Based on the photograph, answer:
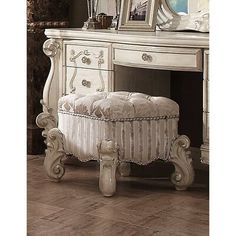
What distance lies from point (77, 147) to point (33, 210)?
18.5 inches

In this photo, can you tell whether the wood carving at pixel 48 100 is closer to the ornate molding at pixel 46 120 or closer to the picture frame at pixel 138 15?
the ornate molding at pixel 46 120

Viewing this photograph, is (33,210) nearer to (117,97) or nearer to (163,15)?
(117,97)

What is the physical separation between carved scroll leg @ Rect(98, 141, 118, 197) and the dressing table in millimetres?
463

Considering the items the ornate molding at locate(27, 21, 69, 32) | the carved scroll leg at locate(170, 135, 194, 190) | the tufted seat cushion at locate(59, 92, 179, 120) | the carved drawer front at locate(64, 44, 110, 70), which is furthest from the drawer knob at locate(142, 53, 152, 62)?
the ornate molding at locate(27, 21, 69, 32)

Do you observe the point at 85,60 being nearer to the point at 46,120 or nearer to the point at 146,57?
the point at 46,120

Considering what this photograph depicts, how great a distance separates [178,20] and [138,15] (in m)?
0.25

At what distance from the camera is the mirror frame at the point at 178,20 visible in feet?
11.8

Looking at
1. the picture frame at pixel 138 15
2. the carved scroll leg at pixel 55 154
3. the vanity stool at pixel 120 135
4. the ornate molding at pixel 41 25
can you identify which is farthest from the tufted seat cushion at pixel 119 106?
the ornate molding at pixel 41 25

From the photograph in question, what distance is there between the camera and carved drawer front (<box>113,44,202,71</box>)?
3.04m

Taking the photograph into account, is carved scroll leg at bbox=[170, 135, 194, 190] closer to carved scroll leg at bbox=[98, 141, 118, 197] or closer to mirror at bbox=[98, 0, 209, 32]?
carved scroll leg at bbox=[98, 141, 118, 197]

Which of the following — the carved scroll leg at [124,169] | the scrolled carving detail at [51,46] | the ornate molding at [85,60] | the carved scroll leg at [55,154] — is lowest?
the carved scroll leg at [124,169]

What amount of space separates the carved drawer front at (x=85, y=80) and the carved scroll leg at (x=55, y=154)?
0.48 metres

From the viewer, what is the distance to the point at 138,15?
379 centimetres

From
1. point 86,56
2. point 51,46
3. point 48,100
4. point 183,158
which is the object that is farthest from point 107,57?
point 183,158
